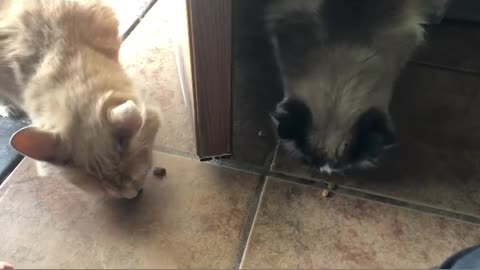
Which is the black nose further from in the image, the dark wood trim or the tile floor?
the dark wood trim

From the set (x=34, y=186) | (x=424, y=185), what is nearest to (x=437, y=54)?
(x=424, y=185)

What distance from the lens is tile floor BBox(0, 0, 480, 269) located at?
3.01 ft

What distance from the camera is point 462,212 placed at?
100cm

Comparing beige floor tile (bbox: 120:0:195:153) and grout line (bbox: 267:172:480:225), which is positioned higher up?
beige floor tile (bbox: 120:0:195:153)

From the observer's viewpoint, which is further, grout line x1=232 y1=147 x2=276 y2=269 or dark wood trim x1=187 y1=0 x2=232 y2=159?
grout line x1=232 y1=147 x2=276 y2=269

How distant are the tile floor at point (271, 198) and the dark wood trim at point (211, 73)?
0.32 ft

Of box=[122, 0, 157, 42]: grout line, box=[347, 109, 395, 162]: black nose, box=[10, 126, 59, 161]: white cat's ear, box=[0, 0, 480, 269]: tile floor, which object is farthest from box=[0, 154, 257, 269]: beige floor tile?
box=[122, 0, 157, 42]: grout line

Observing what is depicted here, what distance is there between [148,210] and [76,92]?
29cm

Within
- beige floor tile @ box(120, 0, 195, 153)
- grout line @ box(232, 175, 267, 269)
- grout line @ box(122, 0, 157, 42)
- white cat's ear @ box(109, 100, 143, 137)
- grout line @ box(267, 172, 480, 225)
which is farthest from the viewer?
grout line @ box(122, 0, 157, 42)

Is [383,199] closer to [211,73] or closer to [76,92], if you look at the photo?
[211,73]

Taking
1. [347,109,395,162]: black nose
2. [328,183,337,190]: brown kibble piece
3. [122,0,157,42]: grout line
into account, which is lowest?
[328,183,337,190]: brown kibble piece

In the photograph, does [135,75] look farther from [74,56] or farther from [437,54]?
[437,54]

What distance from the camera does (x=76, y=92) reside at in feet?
2.84

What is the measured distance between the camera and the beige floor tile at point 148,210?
918 millimetres
